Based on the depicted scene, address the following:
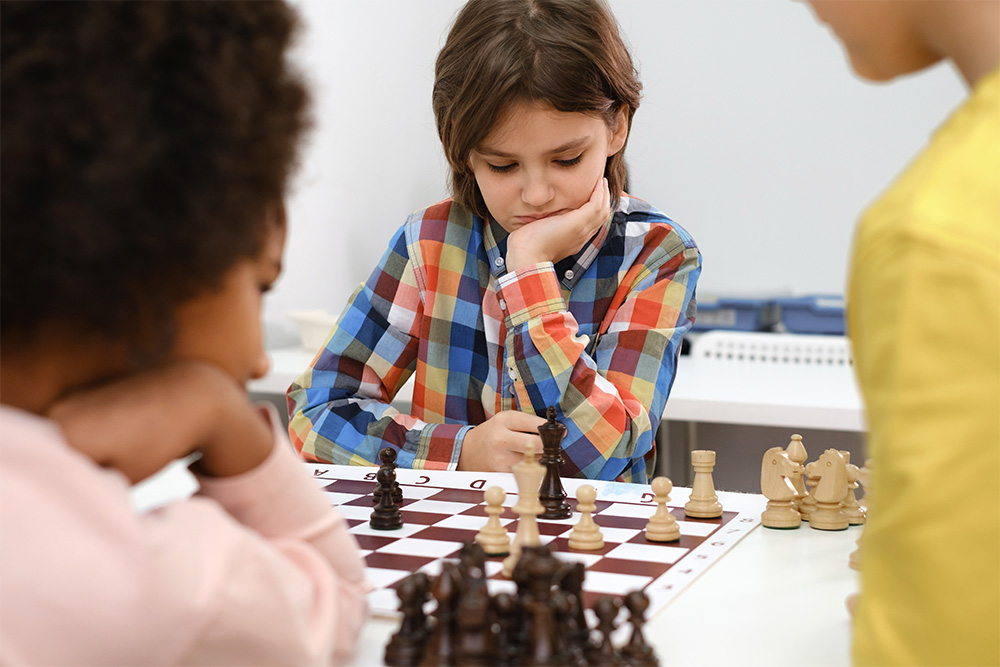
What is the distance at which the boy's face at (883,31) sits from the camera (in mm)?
726

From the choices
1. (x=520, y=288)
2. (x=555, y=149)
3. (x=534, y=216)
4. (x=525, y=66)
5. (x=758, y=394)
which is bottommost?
(x=758, y=394)

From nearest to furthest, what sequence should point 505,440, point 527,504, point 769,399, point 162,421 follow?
1. point 162,421
2. point 527,504
3. point 505,440
4. point 769,399

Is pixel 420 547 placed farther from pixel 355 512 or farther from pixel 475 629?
pixel 475 629

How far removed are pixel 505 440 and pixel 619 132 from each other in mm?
589

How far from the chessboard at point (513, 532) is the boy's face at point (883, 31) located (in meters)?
0.49

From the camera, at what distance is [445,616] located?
728 millimetres

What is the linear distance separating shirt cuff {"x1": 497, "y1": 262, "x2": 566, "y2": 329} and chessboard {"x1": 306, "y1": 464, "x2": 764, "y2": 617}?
282 mm

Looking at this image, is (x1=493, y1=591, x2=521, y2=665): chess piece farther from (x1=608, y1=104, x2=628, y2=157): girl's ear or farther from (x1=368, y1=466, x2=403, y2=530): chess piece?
(x1=608, y1=104, x2=628, y2=157): girl's ear

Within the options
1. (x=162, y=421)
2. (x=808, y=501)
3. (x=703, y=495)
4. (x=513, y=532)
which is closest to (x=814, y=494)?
(x=808, y=501)

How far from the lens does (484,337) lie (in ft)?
5.66

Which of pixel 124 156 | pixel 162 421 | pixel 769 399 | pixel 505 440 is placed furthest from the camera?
pixel 769 399

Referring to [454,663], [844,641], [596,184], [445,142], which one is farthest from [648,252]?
[454,663]

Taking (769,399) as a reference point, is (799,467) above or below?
above

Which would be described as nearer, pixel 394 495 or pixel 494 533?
pixel 494 533
